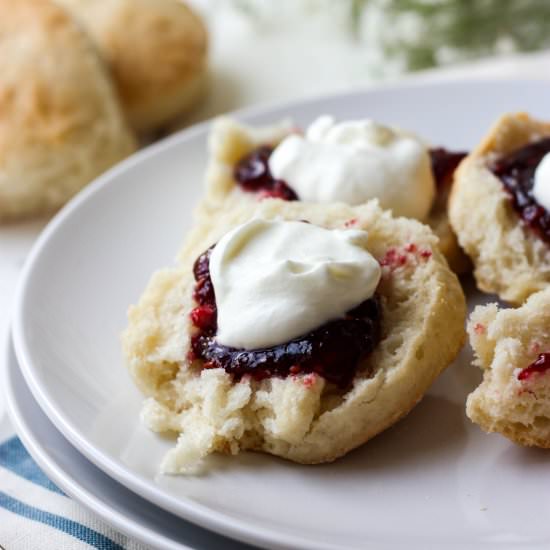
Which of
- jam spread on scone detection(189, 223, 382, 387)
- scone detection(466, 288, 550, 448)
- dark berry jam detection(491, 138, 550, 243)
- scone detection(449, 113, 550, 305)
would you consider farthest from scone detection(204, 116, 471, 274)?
scone detection(466, 288, 550, 448)

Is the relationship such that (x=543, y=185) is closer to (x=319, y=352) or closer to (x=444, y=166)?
(x=444, y=166)

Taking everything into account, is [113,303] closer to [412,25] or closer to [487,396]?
[487,396]

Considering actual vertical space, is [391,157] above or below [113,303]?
above

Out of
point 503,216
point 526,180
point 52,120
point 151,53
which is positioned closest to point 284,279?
point 503,216

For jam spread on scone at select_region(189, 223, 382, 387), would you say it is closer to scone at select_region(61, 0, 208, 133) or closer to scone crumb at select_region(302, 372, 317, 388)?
scone crumb at select_region(302, 372, 317, 388)

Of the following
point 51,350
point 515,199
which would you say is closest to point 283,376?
point 51,350

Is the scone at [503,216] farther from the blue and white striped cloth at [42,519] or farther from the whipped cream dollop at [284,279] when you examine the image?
the blue and white striped cloth at [42,519]
